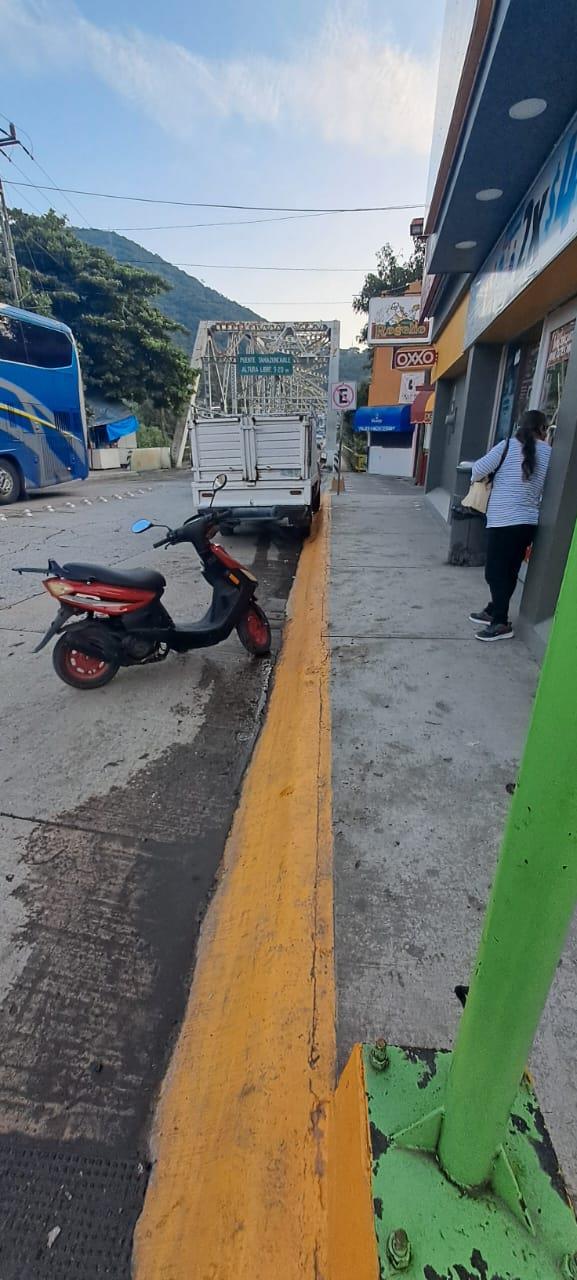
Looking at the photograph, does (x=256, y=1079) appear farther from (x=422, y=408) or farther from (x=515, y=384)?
(x=422, y=408)

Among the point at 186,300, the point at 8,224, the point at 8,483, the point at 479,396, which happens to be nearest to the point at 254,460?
the point at 479,396

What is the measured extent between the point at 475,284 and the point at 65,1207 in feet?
28.7

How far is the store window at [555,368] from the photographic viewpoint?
5.01 metres

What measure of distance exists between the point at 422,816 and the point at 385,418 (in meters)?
→ 27.0

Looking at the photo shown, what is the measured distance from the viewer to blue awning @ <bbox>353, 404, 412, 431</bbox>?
1045 inches

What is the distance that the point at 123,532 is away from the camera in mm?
9211

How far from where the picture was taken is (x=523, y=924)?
766 millimetres

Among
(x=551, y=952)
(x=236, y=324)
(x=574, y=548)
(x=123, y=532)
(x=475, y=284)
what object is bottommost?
(x=123, y=532)

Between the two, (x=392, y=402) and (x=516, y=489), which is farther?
(x=392, y=402)

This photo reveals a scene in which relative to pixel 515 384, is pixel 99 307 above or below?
above

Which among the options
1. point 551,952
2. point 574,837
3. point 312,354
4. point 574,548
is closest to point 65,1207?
point 551,952

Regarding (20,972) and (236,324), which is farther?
(236,324)

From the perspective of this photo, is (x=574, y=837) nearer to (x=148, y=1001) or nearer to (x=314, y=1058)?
(x=314, y=1058)

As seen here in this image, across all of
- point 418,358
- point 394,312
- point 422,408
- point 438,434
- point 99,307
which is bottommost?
point 438,434
